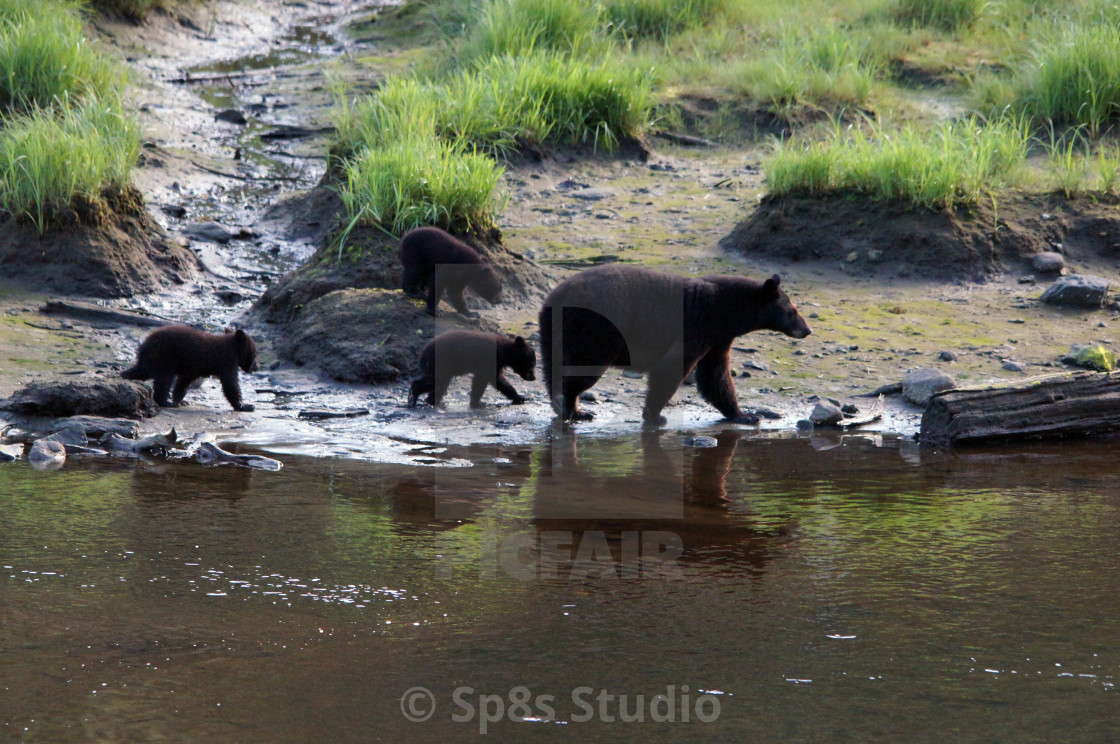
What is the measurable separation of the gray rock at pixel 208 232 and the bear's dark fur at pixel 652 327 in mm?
3679

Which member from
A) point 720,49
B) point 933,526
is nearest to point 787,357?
point 933,526

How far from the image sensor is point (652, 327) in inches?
262

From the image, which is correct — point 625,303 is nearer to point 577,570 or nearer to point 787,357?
point 787,357

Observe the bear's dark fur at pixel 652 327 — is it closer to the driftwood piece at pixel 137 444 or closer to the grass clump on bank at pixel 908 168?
the driftwood piece at pixel 137 444

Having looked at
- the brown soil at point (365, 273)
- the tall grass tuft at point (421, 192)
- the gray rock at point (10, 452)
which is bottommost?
the gray rock at point (10, 452)

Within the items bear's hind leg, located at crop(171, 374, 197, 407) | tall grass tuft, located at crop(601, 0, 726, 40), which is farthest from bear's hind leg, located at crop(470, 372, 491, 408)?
tall grass tuft, located at crop(601, 0, 726, 40)

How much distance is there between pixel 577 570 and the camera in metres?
4.32

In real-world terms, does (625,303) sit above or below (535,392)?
above

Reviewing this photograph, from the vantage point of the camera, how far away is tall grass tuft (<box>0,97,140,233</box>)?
7879 millimetres

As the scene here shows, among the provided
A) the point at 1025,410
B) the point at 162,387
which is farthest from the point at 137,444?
the point at 1025,410

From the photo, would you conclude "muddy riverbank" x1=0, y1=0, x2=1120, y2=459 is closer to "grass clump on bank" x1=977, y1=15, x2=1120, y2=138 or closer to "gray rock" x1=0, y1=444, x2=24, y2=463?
"gray rock" x1=0, y1=444, x2=24, y2=463

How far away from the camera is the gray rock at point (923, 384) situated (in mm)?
7023

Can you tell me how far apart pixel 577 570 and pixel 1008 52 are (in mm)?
9907

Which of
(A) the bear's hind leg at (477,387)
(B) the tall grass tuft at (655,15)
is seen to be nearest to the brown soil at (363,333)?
(A) the bear's hind leg at (477,387)
